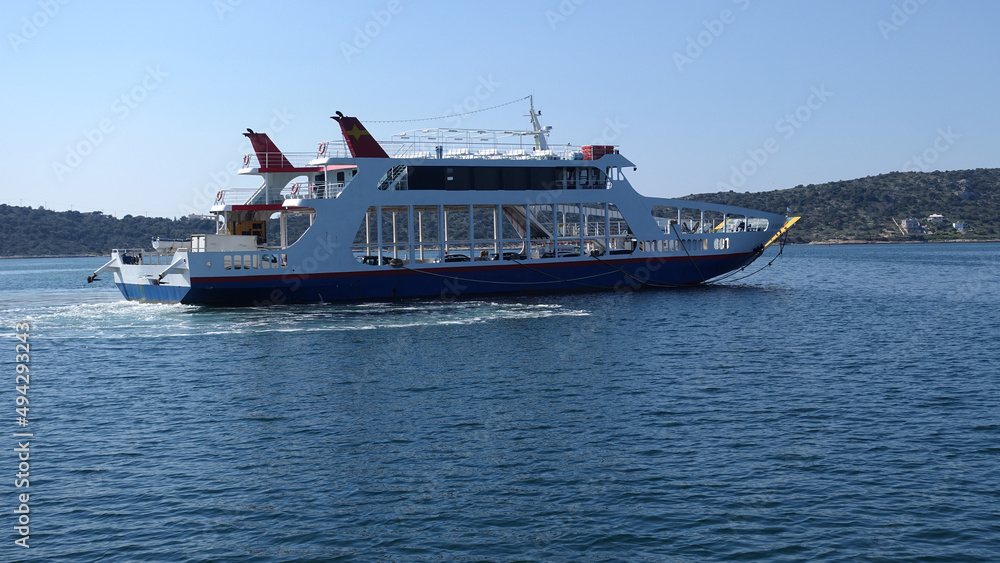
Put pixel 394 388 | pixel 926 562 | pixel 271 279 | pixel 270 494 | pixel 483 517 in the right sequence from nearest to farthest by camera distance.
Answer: pixel 926 562 → pixel 483 517 → pixel 270 494 → pixel 394 388 → pixel 271 279

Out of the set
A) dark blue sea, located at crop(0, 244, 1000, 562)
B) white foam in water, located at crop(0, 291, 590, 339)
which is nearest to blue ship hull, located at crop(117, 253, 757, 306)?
white foam in water, located at crop(0, 291, 590, 339)

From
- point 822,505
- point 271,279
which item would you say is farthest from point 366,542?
point 271,279

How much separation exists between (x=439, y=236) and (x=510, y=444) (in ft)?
105

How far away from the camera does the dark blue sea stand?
14438 millimetres

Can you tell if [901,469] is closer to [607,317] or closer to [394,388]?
[394,388]

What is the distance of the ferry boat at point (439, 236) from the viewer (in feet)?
156

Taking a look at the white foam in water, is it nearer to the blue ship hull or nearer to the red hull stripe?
the blue ship hull

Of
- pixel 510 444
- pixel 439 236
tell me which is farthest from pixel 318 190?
pixel 510 444

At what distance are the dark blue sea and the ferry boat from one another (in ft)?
29.1

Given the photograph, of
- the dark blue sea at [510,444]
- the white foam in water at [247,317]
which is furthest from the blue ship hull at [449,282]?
the dark blue sea at [510,444]

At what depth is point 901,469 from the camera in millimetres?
17391

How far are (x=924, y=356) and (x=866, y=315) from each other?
14.5 meters

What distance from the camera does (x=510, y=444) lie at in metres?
19.8

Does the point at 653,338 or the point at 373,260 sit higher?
the point at 373,260
